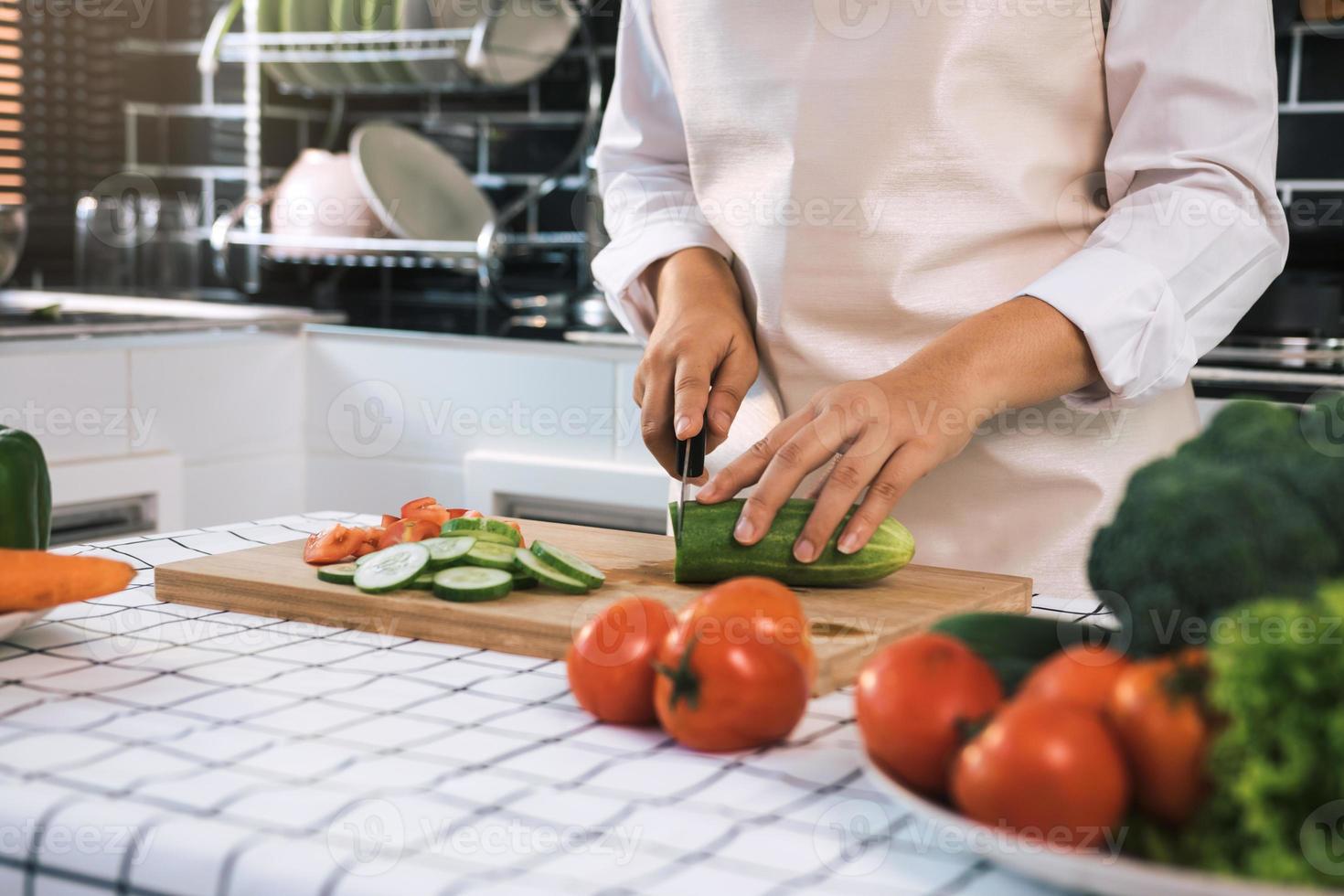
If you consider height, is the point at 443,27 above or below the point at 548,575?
above

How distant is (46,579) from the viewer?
2.78ft

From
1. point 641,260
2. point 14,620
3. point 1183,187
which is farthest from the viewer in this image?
point 641,260

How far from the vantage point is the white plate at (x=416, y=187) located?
2.51 m

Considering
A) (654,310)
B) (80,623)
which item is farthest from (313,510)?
(80,623)

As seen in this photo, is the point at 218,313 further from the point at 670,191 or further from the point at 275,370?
the point at 670,191

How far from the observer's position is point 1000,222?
1222 mm

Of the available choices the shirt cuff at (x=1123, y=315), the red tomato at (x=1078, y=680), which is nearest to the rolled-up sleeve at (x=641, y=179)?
the shirt cuff at (x=1123, y=315)

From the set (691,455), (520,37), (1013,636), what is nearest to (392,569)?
(691,455)

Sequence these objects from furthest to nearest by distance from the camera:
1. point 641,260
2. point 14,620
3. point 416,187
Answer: point 416,187 < point 641,260 < point 14,620

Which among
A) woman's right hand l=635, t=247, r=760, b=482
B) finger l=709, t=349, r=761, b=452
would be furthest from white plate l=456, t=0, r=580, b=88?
finger l=709, t=349, r=761, b=452

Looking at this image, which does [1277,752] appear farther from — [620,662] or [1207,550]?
[620,662]

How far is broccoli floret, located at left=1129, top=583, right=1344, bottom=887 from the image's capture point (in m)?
0.47

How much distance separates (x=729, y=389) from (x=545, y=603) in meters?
0.34

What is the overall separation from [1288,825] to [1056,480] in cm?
77
